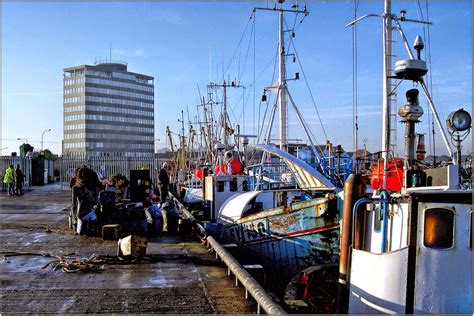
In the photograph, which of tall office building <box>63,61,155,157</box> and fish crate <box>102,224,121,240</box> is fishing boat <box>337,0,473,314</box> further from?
tall office building <box>63,61,155,157</box>

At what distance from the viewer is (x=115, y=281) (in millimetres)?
7258

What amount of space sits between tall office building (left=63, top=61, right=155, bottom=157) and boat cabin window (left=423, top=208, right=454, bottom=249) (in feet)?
400

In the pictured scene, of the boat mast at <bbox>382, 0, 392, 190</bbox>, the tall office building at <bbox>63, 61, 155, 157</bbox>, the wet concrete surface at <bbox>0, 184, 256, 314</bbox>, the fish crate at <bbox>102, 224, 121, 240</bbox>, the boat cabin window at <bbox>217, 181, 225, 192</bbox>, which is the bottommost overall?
the wet concrete surface at <bbox>0, 184, 256, 314</bbox>

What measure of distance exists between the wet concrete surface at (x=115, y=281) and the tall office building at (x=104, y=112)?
11680 centimetres

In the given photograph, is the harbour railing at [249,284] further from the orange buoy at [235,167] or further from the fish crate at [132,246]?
the orange buoy at [235,167]

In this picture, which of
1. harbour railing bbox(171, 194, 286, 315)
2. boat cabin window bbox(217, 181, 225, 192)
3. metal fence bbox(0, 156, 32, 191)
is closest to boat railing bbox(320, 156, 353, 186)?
boat cabin window bbox(217, 181, 225, 192)

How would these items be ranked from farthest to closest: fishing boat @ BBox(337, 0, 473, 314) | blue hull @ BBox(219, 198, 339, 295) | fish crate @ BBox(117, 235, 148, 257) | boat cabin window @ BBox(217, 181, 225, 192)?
1. boat cabin window @ BBox(217, 181, 225, 192)
2. blue hull @ BBox(219, 198, 339, 295)
3. fish crate @ BBox(117, 235, 148, 257)
4. fishing boat @ BBox(337, 0, 473, 314)

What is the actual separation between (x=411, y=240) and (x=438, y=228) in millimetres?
369

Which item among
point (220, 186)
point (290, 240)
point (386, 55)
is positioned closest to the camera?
point (386, 55)

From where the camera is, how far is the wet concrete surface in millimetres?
6113

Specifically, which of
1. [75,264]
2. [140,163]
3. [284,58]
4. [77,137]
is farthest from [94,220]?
[77,137]

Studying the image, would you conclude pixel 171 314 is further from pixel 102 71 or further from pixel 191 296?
pixel 102 71

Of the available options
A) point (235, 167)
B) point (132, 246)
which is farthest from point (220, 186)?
point (132, 246)

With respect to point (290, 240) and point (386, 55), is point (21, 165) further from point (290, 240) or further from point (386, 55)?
point (386, 55)
